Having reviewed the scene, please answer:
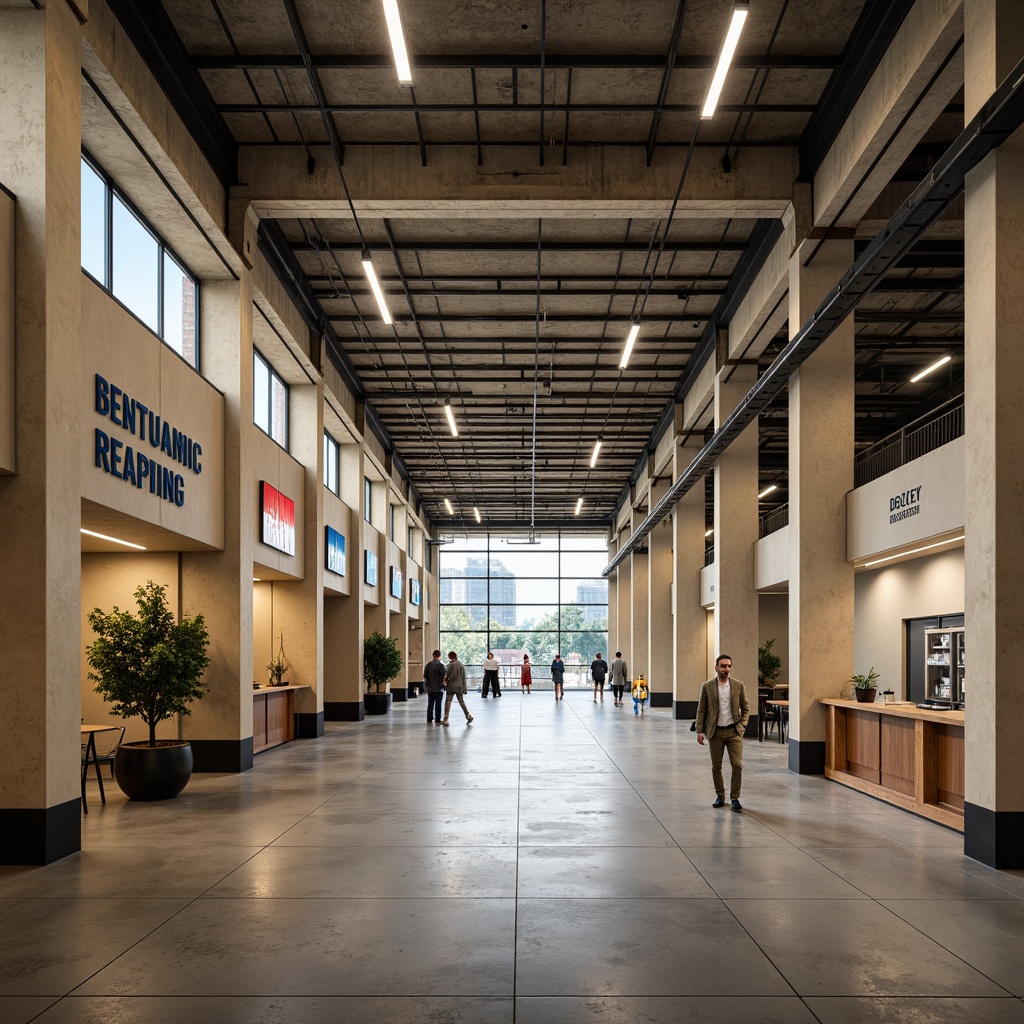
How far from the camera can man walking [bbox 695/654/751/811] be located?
1060 cm

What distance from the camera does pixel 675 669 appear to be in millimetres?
25109

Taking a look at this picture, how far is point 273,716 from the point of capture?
17.7m

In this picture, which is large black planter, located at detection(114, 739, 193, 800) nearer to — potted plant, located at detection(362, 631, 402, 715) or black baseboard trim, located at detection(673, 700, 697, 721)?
potted plant, located at detection(362, 631, 402, 715)

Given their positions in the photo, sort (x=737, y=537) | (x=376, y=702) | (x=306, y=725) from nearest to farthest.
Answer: (x=306, y=725), (x=737, y=537), (x=376, y=702)

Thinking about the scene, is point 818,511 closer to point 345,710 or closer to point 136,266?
point 136,266

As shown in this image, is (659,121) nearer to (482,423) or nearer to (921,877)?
(921,877)

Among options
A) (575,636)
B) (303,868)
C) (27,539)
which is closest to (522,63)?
(27,539)

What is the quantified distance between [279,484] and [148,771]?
712cm

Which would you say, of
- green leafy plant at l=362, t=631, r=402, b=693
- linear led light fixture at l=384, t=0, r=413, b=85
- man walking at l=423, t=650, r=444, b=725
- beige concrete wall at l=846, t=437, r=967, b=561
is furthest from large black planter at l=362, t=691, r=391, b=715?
linear led light fixture at l=384, t=0, r=413, b=85

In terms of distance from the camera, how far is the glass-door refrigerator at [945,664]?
1842 cm

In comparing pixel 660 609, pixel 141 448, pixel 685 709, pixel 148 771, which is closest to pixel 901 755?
pixel 148 771

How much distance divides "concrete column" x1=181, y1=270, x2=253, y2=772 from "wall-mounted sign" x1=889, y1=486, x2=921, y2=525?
8.63 m

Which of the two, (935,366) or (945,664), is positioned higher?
(935,366)

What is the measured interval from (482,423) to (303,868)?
21325 millimetres
